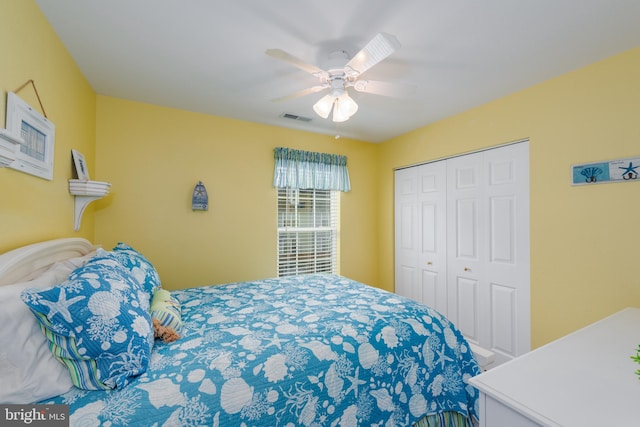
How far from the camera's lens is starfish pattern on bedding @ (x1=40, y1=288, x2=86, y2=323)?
938 mm

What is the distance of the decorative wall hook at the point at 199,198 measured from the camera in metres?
2.81

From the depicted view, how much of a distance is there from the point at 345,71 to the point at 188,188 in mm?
1982

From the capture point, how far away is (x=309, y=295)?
2.22m

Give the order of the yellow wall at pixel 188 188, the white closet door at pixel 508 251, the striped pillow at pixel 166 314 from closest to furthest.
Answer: the striped pillow at pixel 166 314, the white closet door at pixel 508 251, the yellow wall at pixel 188 188

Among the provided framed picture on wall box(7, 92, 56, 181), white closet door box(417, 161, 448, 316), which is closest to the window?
white closet door box(417, 161, 448, 316)

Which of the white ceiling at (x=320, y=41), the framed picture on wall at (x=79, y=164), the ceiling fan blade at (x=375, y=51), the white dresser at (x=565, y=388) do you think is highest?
the white ceiling at (x=320, y=41)

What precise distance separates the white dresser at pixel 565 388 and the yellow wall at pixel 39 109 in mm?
2046

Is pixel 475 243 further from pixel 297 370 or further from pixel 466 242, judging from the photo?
pixel 297 370

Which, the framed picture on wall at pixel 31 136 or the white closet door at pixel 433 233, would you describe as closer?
the framed picture on wall at pixel 31 136

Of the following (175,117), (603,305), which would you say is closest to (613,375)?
(603,305)

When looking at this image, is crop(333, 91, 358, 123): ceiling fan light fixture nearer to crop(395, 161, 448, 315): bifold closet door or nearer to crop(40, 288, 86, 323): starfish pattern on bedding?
crop(395, 161, 448, 315): bifold closet door

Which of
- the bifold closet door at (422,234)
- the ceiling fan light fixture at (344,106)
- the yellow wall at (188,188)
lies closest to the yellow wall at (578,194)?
the bifold closet door at (422,234)

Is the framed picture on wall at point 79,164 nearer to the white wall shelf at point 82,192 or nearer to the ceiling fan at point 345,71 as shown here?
the white wall shelf at point 82,192

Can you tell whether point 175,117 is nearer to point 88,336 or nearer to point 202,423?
point 88,336
